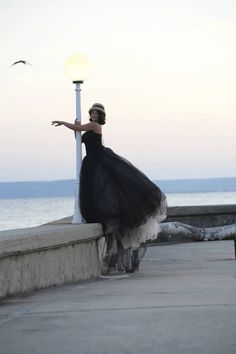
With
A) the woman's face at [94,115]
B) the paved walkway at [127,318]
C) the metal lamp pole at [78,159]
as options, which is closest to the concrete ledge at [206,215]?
the metal lamp pole at [78,159]

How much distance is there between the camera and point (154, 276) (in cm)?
956

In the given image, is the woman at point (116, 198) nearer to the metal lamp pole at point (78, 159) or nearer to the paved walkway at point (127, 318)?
the metal lamp pole at point (78, 159)

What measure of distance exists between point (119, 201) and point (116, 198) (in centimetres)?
5

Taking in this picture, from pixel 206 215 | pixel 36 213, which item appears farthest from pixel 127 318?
pixel 36 213

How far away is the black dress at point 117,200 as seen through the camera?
32.0ft

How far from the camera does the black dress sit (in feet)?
32.0

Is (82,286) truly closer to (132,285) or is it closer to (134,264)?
(132,285)

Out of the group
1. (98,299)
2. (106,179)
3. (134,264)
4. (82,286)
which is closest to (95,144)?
(106,179)

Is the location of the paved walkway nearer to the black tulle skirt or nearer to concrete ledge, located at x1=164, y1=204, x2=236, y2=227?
the black tulle skirt

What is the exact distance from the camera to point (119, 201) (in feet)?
32.0

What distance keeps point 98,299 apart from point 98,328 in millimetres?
1524

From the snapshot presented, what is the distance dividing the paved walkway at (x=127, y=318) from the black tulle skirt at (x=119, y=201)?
0.77 metres

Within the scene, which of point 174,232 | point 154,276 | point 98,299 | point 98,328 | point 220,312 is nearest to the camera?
point 98,328

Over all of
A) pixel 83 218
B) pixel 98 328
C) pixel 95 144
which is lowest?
pixel 98 328
